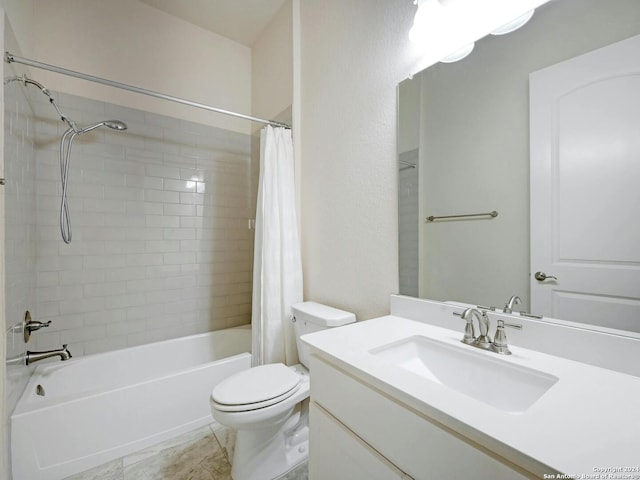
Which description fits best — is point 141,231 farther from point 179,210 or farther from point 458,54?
point 458,54

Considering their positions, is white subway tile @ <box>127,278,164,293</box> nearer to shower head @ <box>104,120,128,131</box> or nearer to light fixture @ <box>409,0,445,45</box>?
shower head @ <box>104,120,128,131</box>

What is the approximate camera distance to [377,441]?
70 centimetres

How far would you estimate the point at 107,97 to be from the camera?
1.97 m

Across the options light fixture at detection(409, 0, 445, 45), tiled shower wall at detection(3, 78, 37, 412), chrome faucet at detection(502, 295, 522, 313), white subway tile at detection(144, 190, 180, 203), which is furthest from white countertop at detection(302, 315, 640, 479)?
white subway tile at detection(144, 190, 180, 203)

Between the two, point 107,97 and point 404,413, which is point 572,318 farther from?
point 107,97

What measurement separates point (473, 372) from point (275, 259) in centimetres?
123

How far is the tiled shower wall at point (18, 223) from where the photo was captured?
1.21 m

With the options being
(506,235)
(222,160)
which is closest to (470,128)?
(506,235)

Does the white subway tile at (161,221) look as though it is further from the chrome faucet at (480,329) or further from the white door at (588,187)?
the white door at (588,187)

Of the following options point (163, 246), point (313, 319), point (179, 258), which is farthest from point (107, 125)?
point (313, 319)

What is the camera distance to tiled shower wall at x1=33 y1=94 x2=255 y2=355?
179 cm

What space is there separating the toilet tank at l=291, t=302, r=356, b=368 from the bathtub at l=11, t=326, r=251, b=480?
513mm

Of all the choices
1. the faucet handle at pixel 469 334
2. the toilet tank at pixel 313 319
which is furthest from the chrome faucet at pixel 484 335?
the toilet tank at pixel 313 319

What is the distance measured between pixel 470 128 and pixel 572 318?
2.35ft
